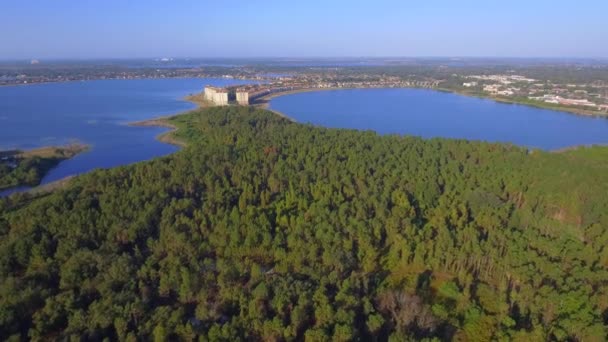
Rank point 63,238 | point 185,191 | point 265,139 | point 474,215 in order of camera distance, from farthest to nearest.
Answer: point 265,139 → point 185,191 → point 474,215 → point 63,238


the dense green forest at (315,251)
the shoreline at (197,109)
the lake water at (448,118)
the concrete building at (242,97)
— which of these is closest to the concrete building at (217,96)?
the shoreline at (197,109)

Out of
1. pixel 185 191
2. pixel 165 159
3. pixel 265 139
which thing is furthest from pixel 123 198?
pixel 265 139

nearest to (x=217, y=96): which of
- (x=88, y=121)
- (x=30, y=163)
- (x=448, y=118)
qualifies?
(x=88, y=121)

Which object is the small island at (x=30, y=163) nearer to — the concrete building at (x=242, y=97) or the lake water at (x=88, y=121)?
the lake water at (x=88, y=121)

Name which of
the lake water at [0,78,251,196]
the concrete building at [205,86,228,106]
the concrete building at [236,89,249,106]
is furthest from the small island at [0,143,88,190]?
the concrete building at [236,89,249,106]

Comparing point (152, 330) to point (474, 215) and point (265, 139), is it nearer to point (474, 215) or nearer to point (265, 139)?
point (474, 215)

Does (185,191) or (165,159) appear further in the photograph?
(165,159)
